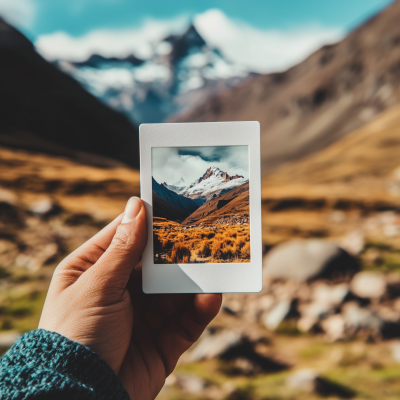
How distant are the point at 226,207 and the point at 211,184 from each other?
127 millimetres

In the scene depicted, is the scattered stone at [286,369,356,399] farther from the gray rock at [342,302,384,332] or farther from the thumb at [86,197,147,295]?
the thumb at [86,197,147,295]

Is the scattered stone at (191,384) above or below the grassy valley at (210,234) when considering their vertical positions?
A: below

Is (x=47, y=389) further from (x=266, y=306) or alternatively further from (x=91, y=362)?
(x=266, y=306)

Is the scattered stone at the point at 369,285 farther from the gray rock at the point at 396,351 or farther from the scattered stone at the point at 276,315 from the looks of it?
the scattered stone at the point at 276,315

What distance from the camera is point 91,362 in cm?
108

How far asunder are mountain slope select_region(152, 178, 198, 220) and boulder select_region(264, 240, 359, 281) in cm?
293

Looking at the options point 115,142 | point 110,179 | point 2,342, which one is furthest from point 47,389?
point 115,142

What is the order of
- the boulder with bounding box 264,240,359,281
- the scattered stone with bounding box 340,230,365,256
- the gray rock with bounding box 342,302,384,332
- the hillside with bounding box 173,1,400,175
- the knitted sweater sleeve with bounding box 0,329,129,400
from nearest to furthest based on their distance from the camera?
1. the knitted sweater sleeve with bounding box 0,329,129,400
2. the gray rock with bounding box 342,302,384,332
3. the boulder with bounding box 264,240,359,281
4. the scattered stone with bounding box 340,230,365,256
5. the hillside with bounding box 173,1,400,175

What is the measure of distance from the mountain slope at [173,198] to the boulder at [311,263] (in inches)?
115

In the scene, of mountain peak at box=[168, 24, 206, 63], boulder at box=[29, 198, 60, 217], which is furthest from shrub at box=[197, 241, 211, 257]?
mountain peak at box=[168, 24, 206, 63]

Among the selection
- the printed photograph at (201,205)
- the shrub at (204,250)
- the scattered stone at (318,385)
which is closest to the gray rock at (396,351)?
the scattered stone at (318,385)

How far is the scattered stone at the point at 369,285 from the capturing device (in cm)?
366

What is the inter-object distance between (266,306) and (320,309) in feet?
1.91

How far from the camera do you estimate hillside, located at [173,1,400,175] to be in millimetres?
29875
